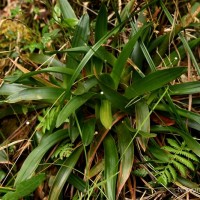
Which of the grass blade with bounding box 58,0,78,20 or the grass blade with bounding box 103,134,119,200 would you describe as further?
the grass blade with bounding box 58,0,78,20

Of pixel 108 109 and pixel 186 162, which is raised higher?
pixel 108 109

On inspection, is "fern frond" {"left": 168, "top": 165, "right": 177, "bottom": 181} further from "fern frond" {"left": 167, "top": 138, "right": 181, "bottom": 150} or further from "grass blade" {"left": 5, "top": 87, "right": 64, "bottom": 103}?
"grass blade" {"left": 5, "top": 87, "right": 64, "bottom": 103}

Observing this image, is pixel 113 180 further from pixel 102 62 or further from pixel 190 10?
pixel 190 10

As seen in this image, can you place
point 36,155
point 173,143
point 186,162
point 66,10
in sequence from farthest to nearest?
point 66,10 → point 36,155 → point 173,143 → point 186,162

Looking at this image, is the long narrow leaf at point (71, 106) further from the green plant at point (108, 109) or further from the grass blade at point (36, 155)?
the grass blade at point (36, 155)

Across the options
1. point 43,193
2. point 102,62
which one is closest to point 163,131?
point 102,62

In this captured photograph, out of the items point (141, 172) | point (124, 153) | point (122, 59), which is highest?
point (122, 59)

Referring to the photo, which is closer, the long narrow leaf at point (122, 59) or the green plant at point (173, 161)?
the green plant at point (173, 161)

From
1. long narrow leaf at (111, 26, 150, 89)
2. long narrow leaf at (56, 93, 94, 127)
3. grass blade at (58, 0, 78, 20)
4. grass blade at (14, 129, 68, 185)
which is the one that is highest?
grass blade at (58, 0, 78, 20)

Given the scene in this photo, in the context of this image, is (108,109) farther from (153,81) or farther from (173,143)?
(173,143)

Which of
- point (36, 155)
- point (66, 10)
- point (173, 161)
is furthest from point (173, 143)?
point (66, 10)

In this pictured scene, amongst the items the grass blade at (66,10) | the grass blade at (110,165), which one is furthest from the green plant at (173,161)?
the grass blade at (66,10)

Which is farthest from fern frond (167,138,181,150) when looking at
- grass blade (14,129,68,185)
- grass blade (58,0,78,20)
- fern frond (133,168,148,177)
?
Result: grass blade (58,0,78,20)

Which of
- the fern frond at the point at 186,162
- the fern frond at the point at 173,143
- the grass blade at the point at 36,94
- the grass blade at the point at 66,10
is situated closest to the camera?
the fern frond at the point at 186,162
